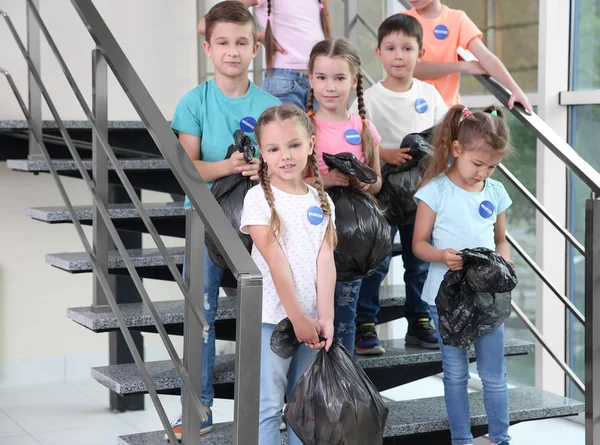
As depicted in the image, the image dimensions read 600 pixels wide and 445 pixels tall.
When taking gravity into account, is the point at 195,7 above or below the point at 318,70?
above

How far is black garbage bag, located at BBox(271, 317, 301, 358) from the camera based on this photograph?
222cm

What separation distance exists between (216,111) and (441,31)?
109 centimetres

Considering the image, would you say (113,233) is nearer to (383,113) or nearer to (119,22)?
(383,113)

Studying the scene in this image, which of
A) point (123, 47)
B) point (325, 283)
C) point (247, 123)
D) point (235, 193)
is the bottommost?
point (325, 283)

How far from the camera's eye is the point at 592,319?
244 centimetres

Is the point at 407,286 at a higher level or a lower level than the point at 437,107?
lower

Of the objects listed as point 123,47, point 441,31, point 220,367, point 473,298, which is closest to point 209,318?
point 220,367

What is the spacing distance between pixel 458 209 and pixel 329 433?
0.81m

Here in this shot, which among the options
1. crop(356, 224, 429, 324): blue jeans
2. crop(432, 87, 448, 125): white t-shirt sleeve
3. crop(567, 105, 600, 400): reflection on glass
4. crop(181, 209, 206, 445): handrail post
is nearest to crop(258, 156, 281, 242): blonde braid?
crop(181, 209, 206, 445): handrail post

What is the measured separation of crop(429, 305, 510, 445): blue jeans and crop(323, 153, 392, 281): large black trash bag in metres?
0.35

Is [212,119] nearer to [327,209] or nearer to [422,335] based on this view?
[327,209]

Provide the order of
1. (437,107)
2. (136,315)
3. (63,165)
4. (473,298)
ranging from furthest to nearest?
1. (63,165)
2. (437,107)
3. (136,315)
4. (473,298)

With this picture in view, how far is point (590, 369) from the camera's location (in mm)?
2447

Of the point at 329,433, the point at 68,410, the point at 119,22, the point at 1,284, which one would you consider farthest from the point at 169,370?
the point at 119,22
